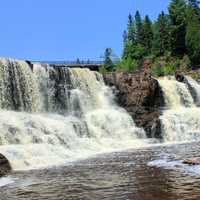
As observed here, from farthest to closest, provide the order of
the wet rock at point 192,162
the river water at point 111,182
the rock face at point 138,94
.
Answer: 1. the rock face at point 138,94
2. the wet rock at point 192,162
3. the river water at point 111,182

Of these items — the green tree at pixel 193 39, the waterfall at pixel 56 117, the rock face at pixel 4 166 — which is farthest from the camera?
the green tree at pixel 193 39

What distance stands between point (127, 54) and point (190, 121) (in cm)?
4726

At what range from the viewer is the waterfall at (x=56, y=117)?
97.0ft

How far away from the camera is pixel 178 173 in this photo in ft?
61.5

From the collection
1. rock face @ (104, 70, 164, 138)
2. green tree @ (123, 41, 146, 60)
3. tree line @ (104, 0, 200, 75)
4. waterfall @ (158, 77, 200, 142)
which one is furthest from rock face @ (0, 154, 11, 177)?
green tree @ (123, 41, 146, 60)

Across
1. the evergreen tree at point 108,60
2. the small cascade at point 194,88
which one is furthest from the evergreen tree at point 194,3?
the small cascade at point 194,88

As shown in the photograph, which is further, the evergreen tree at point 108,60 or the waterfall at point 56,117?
the evergreen tree at point 108,60

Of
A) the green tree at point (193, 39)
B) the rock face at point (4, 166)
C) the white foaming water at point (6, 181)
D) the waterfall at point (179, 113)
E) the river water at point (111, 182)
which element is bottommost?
the river water at point (111, 182)

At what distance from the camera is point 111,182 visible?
58.6 ft

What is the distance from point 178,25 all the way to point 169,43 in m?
4.40

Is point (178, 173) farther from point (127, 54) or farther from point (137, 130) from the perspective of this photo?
point (127, 54)

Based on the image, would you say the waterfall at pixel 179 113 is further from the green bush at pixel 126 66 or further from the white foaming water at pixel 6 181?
the white foaming water at pixel 6 181

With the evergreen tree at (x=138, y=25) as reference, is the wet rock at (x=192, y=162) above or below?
below

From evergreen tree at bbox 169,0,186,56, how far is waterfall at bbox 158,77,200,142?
1155 inches
